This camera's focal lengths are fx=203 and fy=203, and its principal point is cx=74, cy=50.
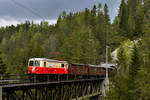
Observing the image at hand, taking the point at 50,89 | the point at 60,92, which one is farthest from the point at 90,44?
the point at 50,89

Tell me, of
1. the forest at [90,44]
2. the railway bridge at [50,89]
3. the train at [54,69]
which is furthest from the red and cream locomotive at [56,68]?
the forest at [90,44]

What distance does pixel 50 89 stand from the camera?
24.4 metres

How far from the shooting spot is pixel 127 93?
98.4ft

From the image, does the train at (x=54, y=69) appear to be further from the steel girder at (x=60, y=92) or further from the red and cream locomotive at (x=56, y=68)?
the steel girder at (x=60, y=92)

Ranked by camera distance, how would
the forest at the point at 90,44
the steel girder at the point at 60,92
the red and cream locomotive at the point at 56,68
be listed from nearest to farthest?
the steel girder at the point at 60,92 → the red and cream locomotive at the point at 56,68 → the forest at the point at 90,44

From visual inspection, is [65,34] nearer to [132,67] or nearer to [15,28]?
[132,67]

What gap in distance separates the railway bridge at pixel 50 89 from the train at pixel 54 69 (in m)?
2.10

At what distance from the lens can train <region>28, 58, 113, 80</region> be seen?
27.5 meters

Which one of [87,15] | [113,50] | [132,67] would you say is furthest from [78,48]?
[87,15]

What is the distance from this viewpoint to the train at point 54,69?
27542 mm

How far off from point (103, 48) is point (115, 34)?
10438 mm

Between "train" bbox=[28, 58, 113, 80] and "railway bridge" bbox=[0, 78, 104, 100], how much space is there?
2104 millimetres

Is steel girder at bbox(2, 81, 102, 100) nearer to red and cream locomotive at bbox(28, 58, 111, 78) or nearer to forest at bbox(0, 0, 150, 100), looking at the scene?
red and cream locomotive at bbox(28, 58, 111, 78)

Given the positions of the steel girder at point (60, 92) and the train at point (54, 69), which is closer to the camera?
the steel girder at point (60, 92)
